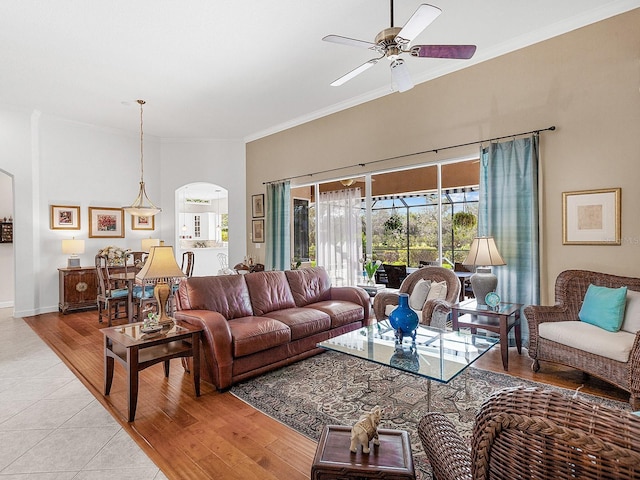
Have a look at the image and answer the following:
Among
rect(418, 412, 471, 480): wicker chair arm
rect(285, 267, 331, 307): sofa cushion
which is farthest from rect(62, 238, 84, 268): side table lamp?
rect(418, 412, 471, 480): wicker chair arm

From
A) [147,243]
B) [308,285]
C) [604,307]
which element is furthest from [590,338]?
[147,243]

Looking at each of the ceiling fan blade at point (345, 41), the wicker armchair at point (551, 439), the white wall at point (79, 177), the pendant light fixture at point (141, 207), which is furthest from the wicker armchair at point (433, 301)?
the white wall at point (79, 177)

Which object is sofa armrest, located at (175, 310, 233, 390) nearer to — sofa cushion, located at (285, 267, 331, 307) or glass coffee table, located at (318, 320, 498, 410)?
glass coffee table, located at (318, 320, 498, 410)

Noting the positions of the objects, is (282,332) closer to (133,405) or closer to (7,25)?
(133,405)

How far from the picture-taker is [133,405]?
2605 mm

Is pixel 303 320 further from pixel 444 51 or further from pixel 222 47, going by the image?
pixel 222 47

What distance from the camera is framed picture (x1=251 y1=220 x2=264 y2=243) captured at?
7.54 meters

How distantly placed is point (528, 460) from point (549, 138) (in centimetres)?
402

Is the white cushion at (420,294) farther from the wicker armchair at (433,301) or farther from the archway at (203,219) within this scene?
the archway at (203,219)

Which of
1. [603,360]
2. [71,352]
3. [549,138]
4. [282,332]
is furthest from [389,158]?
[71,352]

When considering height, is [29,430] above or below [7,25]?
below

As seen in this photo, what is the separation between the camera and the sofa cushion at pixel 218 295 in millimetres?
3514

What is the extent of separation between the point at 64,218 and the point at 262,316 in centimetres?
505

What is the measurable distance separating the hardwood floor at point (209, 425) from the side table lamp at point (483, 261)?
714 millimetres
